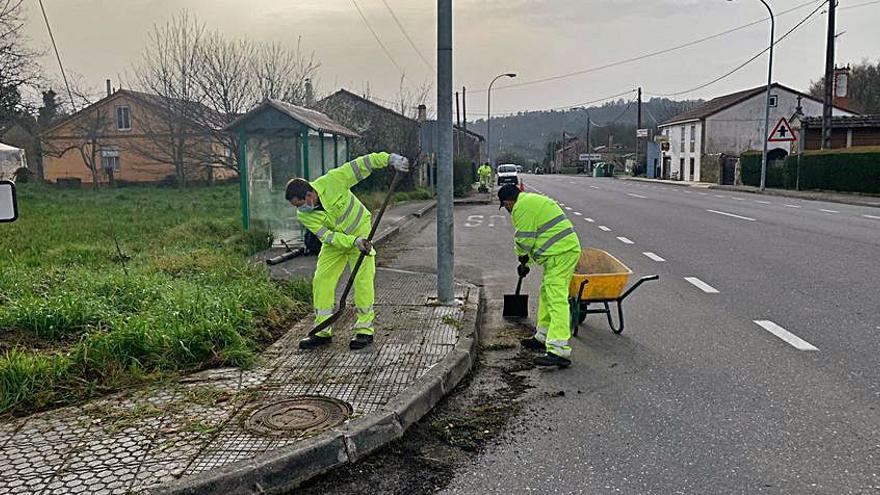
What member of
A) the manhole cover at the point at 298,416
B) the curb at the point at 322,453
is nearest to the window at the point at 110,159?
the manhole cover at the point at 298,416

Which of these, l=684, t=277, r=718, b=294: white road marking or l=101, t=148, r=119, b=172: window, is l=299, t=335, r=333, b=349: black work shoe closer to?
l=684, t=277, r=718, b=294: white road marking

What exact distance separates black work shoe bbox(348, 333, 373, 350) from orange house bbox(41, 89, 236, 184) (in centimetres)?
2159

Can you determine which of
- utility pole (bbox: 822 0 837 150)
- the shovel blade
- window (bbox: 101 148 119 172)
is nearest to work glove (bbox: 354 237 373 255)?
the shovel blade

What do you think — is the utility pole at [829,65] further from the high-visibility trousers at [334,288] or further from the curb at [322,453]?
the curb at [322,453]

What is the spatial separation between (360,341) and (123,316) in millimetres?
2131

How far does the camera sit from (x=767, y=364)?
588 cm

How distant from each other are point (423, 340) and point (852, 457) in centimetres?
328

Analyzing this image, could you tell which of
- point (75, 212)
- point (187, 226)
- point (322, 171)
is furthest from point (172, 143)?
point (322, 171)

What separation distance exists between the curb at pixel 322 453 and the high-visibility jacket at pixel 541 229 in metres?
1.46

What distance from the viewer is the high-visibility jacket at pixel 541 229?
6.21m

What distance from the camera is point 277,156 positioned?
12.6 m

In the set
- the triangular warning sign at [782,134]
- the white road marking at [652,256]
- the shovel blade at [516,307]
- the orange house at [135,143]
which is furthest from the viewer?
the triangular warning sign at [782,134]

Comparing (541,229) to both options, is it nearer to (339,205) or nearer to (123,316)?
(339,205)

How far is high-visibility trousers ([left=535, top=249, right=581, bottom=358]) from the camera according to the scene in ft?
19.4
